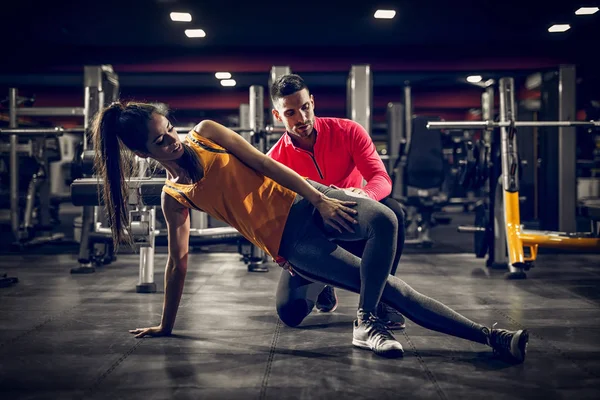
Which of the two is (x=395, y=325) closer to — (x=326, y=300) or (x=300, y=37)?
(x=326, y=300)

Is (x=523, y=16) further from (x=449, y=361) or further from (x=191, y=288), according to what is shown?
(x=449, y=361)

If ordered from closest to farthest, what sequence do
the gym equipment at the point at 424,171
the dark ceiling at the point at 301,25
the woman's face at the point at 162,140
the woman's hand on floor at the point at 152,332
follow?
1. the woman's face at the point at 162,140
2. the woman's hand on floor at the point at 152,332
3. the gym equipment at the point at 424,171
4. the dark ceiling at the point at 301,25

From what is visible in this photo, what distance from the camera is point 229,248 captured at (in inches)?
226

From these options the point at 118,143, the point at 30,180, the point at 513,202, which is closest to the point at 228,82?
the point at 30,180

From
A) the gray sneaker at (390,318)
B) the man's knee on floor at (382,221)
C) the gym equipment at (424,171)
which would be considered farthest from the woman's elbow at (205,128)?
the gym equipment at (424,171)

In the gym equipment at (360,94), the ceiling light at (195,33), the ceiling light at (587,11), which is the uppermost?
the ceiling light at (195,33)

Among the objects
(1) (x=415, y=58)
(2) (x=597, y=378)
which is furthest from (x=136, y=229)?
(1) (x=415, y=58)

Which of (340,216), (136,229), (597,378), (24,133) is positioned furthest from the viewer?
(24,133)

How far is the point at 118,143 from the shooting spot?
1.94 m

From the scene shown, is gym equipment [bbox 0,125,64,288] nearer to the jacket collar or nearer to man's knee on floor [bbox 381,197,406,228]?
the jacket collar

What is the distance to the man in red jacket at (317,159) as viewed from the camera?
235 cm

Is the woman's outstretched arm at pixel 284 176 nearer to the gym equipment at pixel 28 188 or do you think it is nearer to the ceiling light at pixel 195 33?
the gym equipment at pixel 28 188

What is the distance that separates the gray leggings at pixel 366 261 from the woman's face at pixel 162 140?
0.44 metres

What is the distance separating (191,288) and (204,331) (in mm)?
1140
